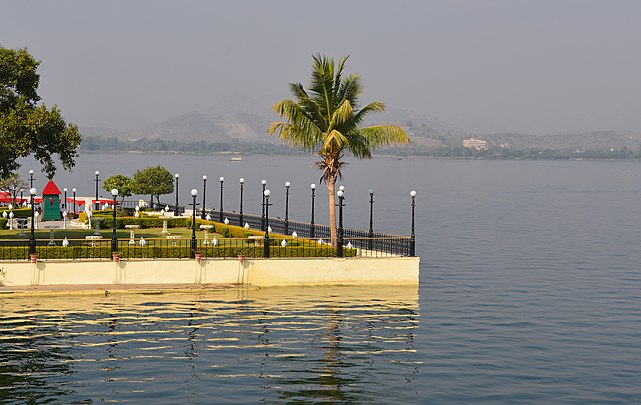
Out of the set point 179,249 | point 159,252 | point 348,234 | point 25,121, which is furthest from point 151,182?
point 159,252

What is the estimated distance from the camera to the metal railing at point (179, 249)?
4069 centimetres

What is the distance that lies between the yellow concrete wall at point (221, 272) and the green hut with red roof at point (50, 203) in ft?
89.2

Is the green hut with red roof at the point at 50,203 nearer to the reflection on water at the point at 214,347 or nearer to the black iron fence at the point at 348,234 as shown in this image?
the black iron fence at the point at 348,234

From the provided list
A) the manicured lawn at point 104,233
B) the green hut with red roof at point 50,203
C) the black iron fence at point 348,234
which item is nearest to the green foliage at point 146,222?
the manicured lawn at point 104,233

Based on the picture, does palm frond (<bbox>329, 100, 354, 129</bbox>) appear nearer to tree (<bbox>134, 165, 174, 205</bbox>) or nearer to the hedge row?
the hedge row

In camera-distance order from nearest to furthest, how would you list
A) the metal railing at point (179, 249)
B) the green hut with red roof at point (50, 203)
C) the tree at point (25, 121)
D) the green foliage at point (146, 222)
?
the metal railing at point (179, 249)
the tree at point (25, 121)
the green foliage at point (146, 222)
the green hut with red roof at point (50, 203)

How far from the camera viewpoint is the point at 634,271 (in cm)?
5675

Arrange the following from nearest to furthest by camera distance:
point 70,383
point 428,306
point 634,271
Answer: point 70,383 → point 428,306 → point 634,271

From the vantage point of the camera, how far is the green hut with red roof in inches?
2589

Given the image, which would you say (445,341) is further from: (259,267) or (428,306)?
(259,267)

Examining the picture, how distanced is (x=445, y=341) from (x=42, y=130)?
2300 centimetres

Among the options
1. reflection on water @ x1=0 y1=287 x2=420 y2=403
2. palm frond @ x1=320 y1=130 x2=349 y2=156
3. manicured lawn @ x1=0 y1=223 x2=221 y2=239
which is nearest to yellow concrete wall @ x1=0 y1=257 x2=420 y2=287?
reflection on water @ x1=0 y1=287 x2=420 y2=403

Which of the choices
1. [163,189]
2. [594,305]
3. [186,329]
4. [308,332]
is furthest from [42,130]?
[163,189]

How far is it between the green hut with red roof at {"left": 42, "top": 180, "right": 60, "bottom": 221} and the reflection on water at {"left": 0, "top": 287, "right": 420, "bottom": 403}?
28.4 metres
